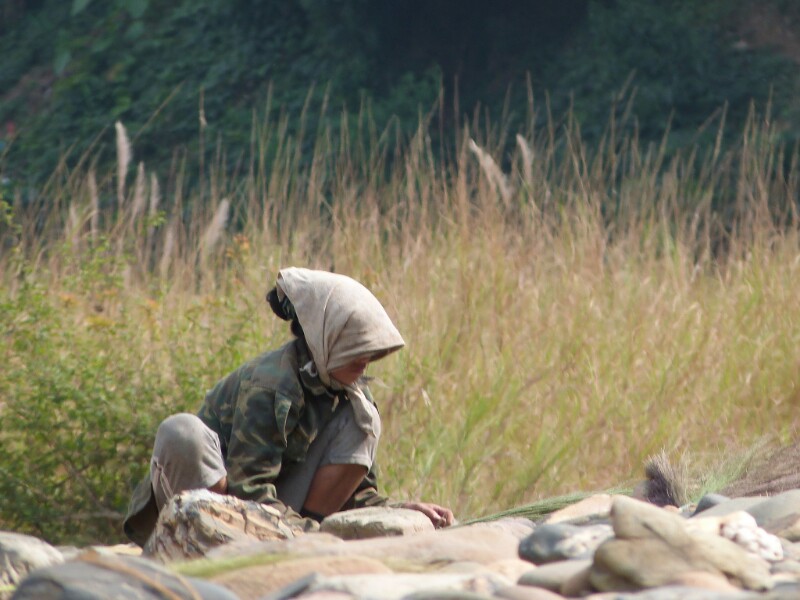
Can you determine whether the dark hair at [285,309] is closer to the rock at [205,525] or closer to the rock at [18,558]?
the rock at [205,525]

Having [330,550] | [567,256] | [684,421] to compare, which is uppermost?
[330,550]

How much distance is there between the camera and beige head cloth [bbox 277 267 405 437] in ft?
13.3

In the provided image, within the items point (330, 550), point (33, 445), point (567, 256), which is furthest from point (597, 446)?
point (330, 550)

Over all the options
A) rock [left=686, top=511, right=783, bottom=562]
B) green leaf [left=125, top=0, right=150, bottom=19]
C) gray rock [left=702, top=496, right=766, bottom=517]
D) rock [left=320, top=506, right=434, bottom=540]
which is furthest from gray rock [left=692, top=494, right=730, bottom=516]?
green leaf [left=125, top=0, right=150, bottom=19]

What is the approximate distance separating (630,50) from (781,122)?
5.10 feet

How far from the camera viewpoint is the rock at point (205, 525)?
3.50 m

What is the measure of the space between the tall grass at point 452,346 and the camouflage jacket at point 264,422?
694 mm

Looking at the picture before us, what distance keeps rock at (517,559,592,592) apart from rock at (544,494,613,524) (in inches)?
47.5

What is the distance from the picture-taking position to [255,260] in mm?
6074

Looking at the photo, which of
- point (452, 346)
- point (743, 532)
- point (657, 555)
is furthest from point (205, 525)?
point (452, 346)

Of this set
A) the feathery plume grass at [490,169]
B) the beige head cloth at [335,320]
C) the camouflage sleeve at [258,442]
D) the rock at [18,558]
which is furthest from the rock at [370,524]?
the feathery plume grass at [490,169]

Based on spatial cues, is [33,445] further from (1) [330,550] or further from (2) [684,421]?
(2) [684,421]

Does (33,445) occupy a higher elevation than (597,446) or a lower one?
higher

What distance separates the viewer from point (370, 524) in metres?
3.82
